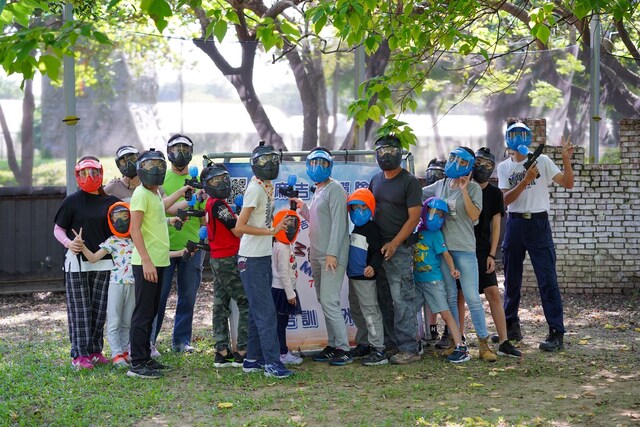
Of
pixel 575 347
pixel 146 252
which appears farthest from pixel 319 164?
pixel 575 347

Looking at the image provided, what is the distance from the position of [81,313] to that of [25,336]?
2.33m

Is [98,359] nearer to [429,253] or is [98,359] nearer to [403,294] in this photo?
[403,294]

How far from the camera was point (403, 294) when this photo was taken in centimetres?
830

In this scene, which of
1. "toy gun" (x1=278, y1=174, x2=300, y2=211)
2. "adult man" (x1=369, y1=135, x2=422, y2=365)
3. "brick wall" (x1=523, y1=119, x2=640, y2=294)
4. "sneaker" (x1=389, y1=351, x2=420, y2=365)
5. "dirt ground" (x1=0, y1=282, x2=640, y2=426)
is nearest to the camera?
"dirt ground" (x1=0, y1=282, x2=640, y2=426)

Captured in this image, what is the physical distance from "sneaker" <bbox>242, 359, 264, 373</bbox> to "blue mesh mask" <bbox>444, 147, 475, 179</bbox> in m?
2.42

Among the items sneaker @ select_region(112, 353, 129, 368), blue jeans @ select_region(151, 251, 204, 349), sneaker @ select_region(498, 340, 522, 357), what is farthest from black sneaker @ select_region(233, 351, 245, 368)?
sneaker @ select_region(498, 340, 522, 357)

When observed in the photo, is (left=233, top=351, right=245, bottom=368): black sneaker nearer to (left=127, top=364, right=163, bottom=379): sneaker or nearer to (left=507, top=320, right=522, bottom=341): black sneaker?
(left=127, top=364, right=163, bottom=379): sneaker

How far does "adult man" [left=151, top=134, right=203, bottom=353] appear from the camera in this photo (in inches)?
335

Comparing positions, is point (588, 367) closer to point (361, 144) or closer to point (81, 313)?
point (81, 313)

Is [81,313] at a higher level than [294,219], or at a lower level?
lower

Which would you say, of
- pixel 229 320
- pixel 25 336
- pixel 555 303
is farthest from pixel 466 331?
pixel 25 336

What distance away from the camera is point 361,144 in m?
12.8

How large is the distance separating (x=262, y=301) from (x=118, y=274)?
53.8 inches

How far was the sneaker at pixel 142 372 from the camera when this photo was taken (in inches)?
307
